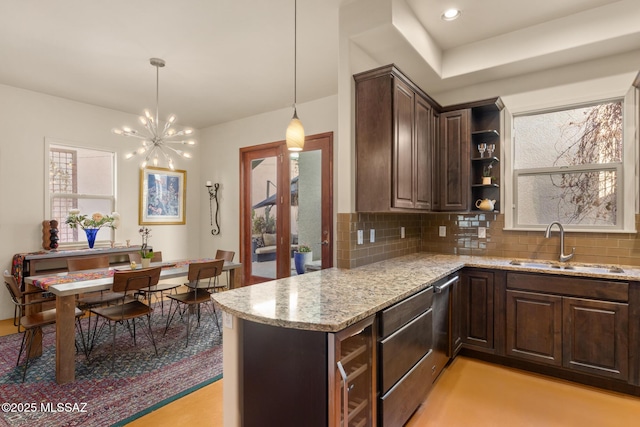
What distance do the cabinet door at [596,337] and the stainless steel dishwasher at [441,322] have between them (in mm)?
865

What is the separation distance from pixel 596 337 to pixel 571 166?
60.8 inches

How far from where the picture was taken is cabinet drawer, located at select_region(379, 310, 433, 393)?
1682 millimetres

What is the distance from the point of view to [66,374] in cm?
256

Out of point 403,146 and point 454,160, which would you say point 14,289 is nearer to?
point 403,146

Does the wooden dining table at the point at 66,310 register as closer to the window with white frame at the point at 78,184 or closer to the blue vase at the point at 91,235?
the blue vase at the point at 91,235

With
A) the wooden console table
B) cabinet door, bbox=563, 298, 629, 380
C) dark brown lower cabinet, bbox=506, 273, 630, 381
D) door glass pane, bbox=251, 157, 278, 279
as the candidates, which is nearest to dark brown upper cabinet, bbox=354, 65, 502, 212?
dark brown lower cabinet, bbox=506, 273, 630, 381

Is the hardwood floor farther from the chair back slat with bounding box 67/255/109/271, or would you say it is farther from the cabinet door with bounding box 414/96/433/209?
the chair back slat with bounding box 67/255/109/271

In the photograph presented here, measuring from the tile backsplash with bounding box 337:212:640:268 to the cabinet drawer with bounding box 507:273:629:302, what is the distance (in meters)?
0.64

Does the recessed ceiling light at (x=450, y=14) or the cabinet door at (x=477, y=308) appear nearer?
the recessed ceiling light at (x=450, y=14)

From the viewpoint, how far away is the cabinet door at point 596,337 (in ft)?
7.84

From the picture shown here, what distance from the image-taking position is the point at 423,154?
308cm

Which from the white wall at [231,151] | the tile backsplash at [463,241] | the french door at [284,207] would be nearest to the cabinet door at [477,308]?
the tile backsplash at [463,241]

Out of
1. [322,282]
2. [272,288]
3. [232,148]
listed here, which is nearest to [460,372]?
[322,282]

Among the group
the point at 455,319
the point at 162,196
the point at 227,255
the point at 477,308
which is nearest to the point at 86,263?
the point at 227,255
